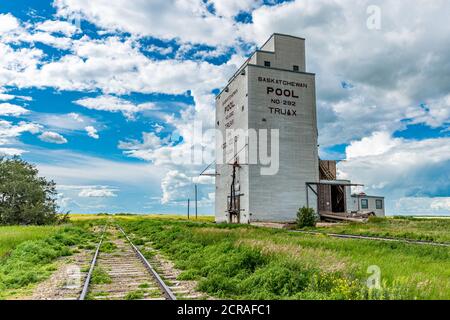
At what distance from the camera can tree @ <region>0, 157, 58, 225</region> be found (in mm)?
44219

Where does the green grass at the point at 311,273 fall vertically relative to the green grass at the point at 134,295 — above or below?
above

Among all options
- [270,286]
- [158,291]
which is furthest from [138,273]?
[270,286]

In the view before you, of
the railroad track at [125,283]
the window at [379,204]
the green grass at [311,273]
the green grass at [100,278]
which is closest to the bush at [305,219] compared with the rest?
the green grass at [311,273]

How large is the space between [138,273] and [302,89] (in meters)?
37.1

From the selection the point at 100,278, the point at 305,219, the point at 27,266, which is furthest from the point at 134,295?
the point at 305,219

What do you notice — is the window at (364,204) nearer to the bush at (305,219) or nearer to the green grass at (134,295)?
the bush at (305,219)

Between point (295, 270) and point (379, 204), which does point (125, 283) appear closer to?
point (295, 270)

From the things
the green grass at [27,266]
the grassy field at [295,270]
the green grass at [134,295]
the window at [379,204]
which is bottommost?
the green grass at [27,266]

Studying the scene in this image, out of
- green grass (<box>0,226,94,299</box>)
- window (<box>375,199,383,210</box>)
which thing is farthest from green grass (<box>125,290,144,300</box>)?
window (<box>375,199,383,210</box>)

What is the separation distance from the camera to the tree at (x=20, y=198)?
145 ft

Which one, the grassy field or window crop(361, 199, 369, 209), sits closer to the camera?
the grassy field

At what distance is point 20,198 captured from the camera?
45.2 metres

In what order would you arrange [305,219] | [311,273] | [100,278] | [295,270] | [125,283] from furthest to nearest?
[305,219] → [100,278] → [125,283] → [295,270] → [311,273]

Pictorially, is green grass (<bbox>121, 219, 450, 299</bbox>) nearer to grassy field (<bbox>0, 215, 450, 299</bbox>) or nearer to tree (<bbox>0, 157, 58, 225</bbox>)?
grassy field (<bbox>0, 215, 450, 299</bbox>)
